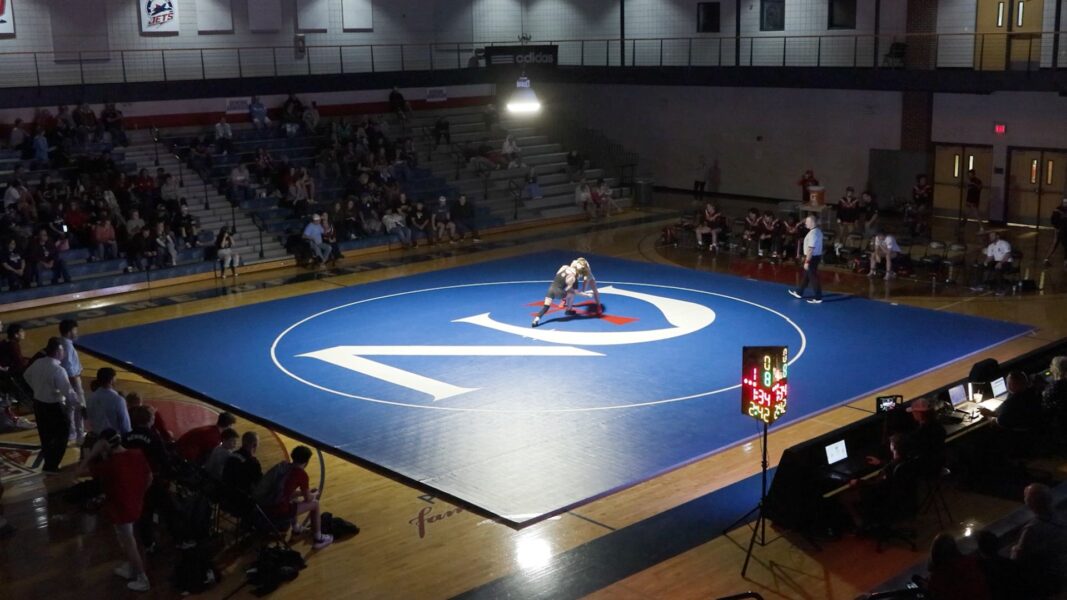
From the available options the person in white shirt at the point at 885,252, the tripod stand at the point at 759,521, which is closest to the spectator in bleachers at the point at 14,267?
the tripod stand at the point at 759,521

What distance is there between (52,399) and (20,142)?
15400mm

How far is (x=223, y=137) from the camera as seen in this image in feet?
92.6

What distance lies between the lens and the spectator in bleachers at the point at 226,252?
23438 millimetres

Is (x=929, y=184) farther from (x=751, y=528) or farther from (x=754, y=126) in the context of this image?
(x=751, y=528)

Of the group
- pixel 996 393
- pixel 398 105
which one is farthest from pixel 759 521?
pixel 398 105

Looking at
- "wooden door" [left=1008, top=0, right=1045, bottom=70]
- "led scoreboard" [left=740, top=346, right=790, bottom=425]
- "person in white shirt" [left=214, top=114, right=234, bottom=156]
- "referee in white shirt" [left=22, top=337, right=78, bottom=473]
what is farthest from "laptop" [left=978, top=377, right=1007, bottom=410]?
"person in white shirt" [left=214, top=114, right=234, bottom=156]

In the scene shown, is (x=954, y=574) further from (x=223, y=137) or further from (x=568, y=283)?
(x=223, y=137)

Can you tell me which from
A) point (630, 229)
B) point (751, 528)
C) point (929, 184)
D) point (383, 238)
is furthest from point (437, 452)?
point (929, 184)

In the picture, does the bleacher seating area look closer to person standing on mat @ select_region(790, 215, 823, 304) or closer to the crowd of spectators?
the crowd of spectators

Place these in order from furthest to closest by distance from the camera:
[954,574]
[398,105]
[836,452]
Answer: [398,105] → [836,452] → [954,574]

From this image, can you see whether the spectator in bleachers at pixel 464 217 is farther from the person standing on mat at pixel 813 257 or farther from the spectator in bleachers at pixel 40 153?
the person standing on mat at pixel 813 257

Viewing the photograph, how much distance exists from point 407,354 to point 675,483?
6225mm

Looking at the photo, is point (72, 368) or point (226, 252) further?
point (226, 252)

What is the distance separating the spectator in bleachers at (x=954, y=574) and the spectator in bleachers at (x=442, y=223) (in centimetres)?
1962
